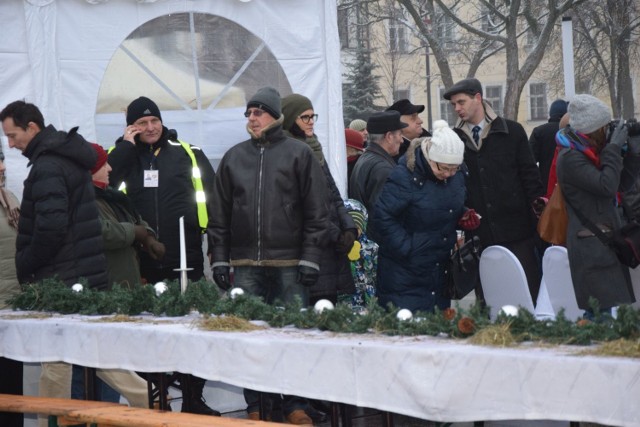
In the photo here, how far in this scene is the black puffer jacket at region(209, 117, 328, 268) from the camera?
696 centimetres

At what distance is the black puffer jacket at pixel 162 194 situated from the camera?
8.04 meters

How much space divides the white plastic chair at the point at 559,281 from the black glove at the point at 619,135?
734 mm

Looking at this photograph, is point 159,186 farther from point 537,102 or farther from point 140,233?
point 537,102

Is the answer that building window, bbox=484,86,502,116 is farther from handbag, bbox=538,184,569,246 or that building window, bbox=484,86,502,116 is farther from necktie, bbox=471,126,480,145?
handbag, bbox=538,184,569,246

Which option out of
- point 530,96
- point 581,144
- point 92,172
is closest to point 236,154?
point 92,172

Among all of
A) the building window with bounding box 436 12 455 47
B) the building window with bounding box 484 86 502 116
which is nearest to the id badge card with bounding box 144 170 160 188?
the building window with bounding box 436 12 455 47

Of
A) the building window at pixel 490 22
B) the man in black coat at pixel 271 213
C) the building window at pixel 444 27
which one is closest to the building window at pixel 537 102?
the building window at pixel 490 22

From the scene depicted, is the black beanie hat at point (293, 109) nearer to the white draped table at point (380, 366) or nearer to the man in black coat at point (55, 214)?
the man in black coat at point (55, 214)

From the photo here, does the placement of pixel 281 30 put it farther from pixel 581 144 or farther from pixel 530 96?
pixel 530 96

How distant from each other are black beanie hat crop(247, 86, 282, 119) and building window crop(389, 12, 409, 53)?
34.2 m

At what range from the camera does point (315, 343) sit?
4.79 m

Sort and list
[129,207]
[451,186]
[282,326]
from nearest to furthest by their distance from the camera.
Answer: [282,326]
[451,186]
[129,207]

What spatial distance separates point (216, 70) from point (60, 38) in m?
1.20

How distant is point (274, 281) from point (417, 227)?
0.86 metres
